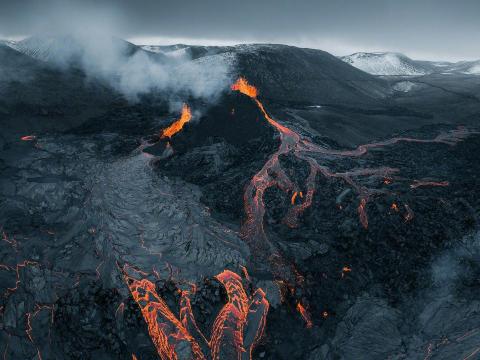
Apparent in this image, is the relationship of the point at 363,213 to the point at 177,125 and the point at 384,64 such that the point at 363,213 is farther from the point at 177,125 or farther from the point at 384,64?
the point at 384,64

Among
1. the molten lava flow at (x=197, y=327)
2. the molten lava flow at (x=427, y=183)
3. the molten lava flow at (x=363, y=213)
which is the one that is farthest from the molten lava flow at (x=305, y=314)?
the molten lava flow at (x=427, y=183)

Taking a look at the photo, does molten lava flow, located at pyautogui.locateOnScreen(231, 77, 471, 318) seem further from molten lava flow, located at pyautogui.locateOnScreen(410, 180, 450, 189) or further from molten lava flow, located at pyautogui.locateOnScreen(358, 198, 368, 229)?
molten lava flow, located at pyautogui.locateOnScreen(410, 180, 450, 189)

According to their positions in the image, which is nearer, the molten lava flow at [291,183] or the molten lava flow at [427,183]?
the molten lava flow at [291,183]

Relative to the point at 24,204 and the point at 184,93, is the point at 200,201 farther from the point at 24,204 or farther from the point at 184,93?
the point at 184,93

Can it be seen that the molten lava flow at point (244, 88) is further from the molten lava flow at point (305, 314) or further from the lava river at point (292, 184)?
the molten lava flow at point (305, 314)

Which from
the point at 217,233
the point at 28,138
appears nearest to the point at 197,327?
the point at 217,233

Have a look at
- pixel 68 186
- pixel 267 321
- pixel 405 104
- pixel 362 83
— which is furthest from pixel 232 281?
pixel 362 83
